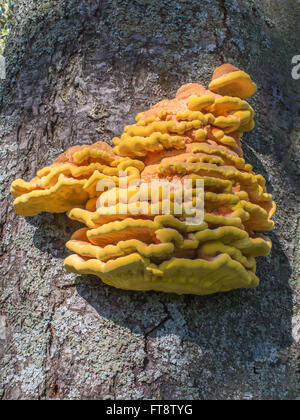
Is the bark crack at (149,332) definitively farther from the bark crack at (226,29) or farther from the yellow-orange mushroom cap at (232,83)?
the bark crack at (226,29)

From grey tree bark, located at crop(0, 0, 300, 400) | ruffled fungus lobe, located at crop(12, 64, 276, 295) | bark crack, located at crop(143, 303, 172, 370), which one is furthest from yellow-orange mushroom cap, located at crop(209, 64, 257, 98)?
bark crack, located at crop(143, 303, 172, 370)

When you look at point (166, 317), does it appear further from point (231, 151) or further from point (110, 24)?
point (110, 24)

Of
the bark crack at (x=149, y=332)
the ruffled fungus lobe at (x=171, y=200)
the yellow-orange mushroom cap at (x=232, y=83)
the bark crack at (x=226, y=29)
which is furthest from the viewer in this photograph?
the bark crack at (x=226, y=29)

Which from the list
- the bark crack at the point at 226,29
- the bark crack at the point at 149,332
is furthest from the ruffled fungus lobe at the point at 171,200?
the bark crack at the point at 226,29

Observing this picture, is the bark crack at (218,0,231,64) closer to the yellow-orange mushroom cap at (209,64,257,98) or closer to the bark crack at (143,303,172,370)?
the yellow-orange mushroom cap at (209,64,257,98)

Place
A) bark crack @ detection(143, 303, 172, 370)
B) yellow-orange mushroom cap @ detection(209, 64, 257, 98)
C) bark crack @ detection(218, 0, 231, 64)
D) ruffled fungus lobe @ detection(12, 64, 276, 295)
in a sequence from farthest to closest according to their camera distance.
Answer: bark crack @ detection(218, 0, 231, 64) → yellow-orange mushroom cap @ detection(209, 64, 257, 98) → bark crack @ detection(143, 303, 172, 370) → ruffled fungus lobe @ detection(12, 64, 276, 295)
